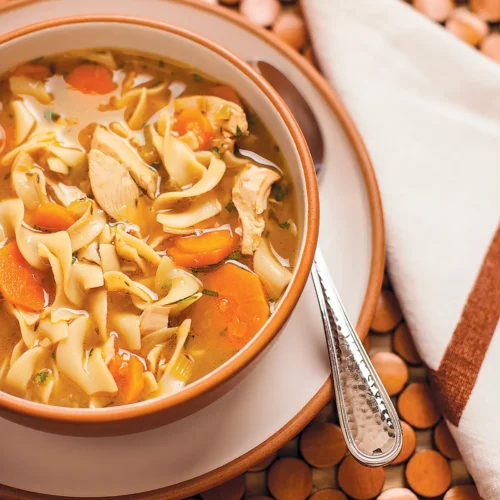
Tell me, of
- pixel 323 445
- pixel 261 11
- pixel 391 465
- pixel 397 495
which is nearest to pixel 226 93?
pixel 261 11

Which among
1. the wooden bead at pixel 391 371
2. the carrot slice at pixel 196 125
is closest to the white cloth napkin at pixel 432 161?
the wooden bead at pixel 391 371

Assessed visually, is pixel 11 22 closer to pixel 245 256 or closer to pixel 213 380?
pixel 245 256

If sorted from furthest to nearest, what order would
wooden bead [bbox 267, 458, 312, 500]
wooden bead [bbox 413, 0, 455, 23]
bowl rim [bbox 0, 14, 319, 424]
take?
wooden bead [bbox 413, 0, 455, 23] → wooden bead [bbox 267, 458, 312, 500] → bowl rim [bbox 0, 14, 319, 424]

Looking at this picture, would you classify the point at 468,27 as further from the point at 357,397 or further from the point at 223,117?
the point at 357,397

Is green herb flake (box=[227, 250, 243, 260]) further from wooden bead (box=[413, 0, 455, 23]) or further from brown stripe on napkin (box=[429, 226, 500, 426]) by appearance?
wooden bead (box=[413, 0, 455, 23])

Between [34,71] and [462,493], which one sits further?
[462,493]

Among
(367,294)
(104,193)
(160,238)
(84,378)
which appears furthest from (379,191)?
(84,378)

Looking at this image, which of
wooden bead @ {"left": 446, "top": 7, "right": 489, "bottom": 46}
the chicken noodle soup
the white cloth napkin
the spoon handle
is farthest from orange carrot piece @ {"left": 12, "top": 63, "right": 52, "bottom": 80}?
wooden bead @ {"left": 446, "top": 7, "right": 489, "bottom": 46}
